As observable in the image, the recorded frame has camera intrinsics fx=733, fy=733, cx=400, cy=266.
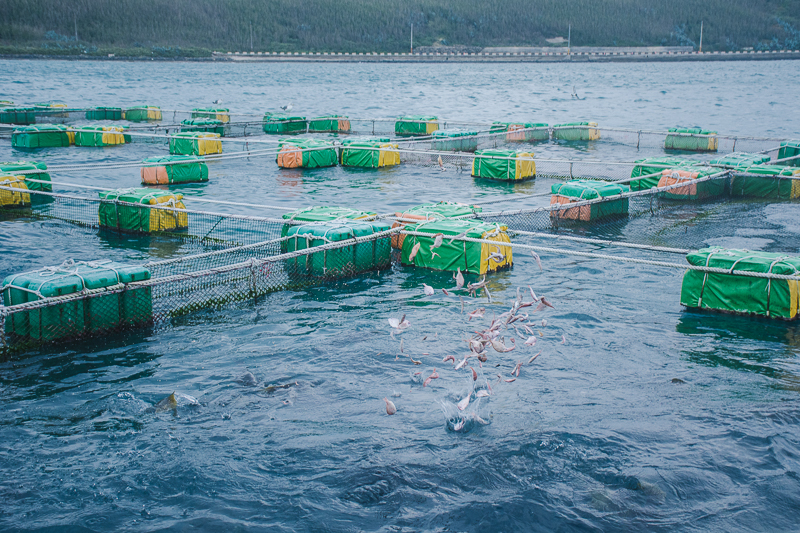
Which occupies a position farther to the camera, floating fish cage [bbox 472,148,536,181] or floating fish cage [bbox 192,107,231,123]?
floating fish cage [bbox 192,107,231,123]

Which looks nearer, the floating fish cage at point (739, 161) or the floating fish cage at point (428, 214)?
the floating fish cage at point (428, 214)

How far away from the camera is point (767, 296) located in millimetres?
15695

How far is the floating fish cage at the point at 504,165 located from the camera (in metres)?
35.1

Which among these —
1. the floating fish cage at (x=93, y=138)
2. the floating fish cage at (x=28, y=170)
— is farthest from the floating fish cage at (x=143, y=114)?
the floating fish cage at (x=28, y=170)

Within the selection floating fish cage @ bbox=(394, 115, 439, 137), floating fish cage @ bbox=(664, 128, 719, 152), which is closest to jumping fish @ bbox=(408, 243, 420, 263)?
floating fish cage @ bbox=(664, 128, 719, 152)

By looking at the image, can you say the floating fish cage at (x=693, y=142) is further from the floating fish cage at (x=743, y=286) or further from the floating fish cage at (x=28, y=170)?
the floating fish cage at (x=28, y=170)

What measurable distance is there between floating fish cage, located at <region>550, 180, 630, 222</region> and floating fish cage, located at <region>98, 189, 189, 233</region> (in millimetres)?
12435

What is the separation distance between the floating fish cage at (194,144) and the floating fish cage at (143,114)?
2206 centimetres

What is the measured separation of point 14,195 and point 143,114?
37865mm

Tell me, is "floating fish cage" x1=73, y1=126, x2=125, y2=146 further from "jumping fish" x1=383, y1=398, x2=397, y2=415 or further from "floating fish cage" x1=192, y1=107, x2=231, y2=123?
"jumping fish" x1=383, y1=398, x2=397, y2=415

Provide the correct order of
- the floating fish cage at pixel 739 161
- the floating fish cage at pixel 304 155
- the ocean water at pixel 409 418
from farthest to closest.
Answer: the floating fish cage at pixel 304 155, the floating fish cage at pixel 739 161, the ocean water at pixel 409 418

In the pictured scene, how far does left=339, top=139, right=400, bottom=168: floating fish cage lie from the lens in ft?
127

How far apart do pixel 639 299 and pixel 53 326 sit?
12.9 m

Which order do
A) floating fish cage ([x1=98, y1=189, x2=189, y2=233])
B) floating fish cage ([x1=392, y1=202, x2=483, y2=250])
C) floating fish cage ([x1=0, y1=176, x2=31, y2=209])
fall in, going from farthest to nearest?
1. floating fish cage ([x1=0, y1=176, x2=31, y2=209])
2. floating fish cage ([x1=98, y1=189, x2=189, y2=233])
3. floating fish cage ([x1=392, y1=202, x2=483, y2=250])
